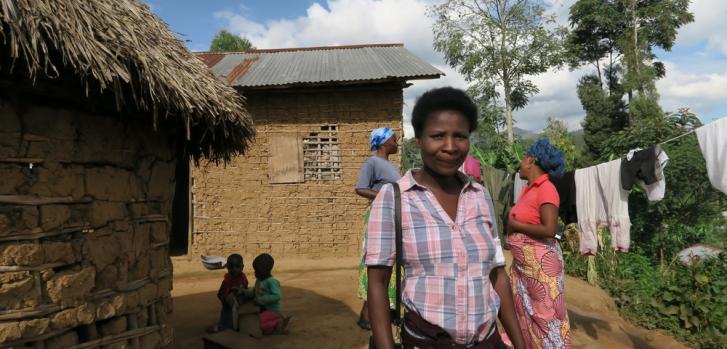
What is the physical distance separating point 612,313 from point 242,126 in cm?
489

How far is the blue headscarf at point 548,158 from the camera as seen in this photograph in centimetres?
284

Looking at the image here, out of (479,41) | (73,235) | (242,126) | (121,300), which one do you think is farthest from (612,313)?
(479,41)

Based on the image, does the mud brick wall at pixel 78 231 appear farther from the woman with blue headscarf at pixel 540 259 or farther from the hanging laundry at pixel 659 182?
the hanging laundry at pixel 659 182

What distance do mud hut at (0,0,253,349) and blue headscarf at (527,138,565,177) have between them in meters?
2.35

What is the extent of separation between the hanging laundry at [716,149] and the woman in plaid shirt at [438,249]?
2971mm

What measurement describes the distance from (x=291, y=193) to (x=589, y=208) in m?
5.16

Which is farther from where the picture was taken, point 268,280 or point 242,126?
point 268,280

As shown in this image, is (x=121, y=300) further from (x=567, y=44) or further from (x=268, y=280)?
(x=567, y=44)

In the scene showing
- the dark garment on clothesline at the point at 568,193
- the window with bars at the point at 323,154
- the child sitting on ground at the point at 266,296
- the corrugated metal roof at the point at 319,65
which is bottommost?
the child sitting on ground at the point at 266,296

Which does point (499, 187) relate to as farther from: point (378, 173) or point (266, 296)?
point (266, 296)

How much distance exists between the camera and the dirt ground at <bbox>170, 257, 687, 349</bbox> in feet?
13.6

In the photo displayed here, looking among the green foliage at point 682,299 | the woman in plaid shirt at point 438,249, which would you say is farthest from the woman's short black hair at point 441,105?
the green foliage at point 682,299

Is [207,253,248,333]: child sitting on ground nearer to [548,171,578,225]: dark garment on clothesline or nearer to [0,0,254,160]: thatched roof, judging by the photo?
[0,0,254,160]: thatched roof

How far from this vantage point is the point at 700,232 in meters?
→ 7.34
